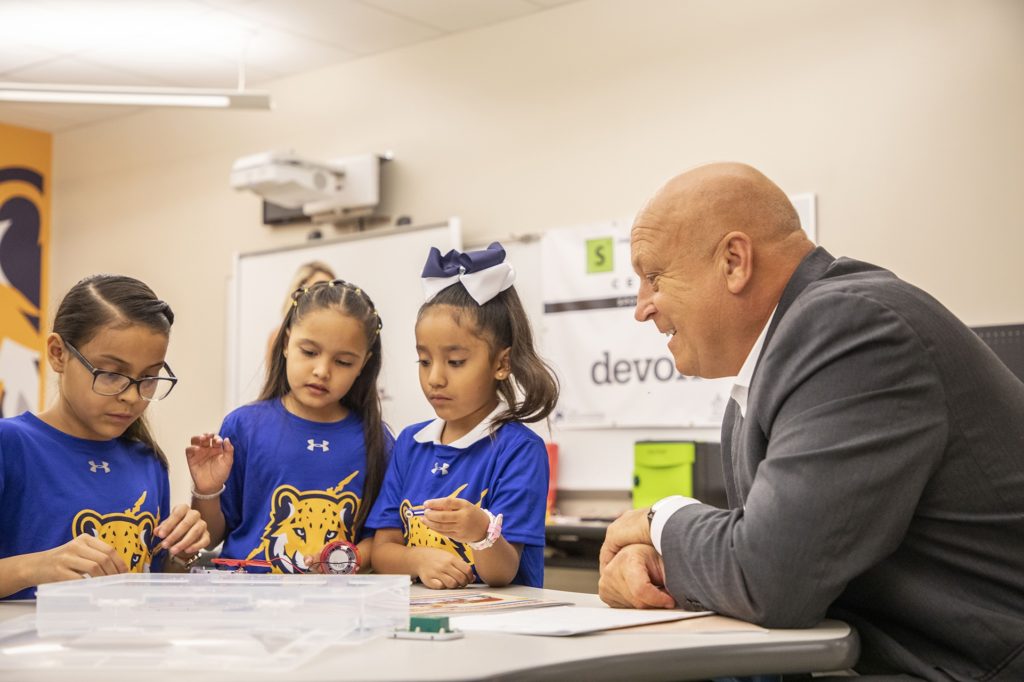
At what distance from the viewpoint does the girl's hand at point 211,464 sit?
227cm

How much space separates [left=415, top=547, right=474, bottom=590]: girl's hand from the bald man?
18.6 inches

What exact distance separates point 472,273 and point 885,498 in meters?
1.23

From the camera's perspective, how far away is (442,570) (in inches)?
76.2

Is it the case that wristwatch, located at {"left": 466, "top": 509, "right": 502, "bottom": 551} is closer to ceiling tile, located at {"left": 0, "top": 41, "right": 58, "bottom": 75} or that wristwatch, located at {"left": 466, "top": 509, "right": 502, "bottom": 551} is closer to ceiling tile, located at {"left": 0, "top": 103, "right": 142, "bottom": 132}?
ceiling tile, located at {"left": 0, "top": 41, "right": 58, "bottom": 75}

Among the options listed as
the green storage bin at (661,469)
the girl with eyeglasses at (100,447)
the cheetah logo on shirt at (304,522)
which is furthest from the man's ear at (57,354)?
the green storage bin at (661,469)

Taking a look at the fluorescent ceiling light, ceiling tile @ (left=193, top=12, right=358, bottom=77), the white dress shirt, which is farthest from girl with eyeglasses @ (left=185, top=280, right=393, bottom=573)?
ceiling tile @ (left=193, top=12, right=358, bottom=77)

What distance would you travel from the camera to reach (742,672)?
1.21 m

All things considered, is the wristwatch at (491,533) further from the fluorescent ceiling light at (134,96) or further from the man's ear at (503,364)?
the fluorescent ceiling light at (134,96)

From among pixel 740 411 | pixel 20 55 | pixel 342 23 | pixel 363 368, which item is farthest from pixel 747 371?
pixel 20 55

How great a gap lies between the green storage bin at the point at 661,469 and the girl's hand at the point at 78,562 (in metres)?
3.15

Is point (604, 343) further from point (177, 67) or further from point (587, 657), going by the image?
point (587, 657)

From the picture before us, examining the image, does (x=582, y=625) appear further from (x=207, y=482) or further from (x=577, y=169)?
(x=577, y=169)

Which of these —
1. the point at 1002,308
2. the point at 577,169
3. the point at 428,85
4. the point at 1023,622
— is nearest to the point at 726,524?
the point at 1023,622

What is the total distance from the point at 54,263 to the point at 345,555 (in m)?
6.31
